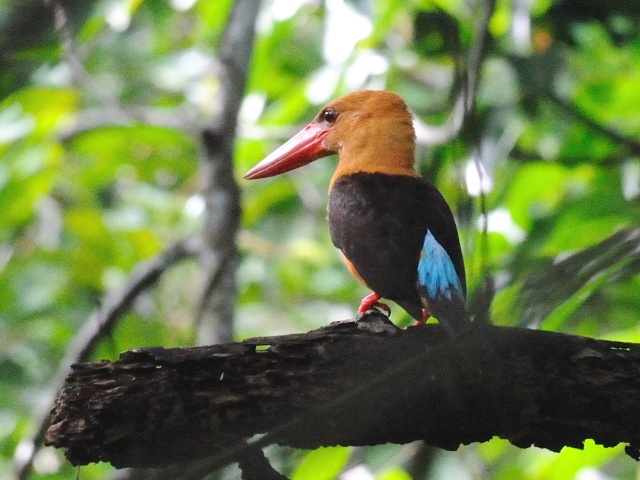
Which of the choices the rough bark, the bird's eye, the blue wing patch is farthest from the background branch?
the rough bark

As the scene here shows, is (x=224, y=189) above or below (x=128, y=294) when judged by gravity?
above

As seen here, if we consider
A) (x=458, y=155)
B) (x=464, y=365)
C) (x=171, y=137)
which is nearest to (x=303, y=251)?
(x=171, y=137)

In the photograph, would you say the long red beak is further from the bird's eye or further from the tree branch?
the tree branch

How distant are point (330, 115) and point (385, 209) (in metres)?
1.19

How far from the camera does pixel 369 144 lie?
4070mm

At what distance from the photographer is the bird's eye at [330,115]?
432 cm

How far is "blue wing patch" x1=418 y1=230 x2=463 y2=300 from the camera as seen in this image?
290cm

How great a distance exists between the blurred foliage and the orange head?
0.25 metres

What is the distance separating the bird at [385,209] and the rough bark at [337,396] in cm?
26

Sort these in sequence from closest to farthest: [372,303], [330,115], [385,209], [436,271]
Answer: [436,271]
[385,209]
[372,303]
[330,115]

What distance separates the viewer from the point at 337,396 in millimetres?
2150

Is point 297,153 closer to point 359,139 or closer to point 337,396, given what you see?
point 359,139

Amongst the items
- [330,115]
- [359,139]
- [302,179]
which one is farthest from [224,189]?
[302,179]

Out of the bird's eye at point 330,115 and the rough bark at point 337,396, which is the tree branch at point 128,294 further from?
the rough bark at point 337,396
